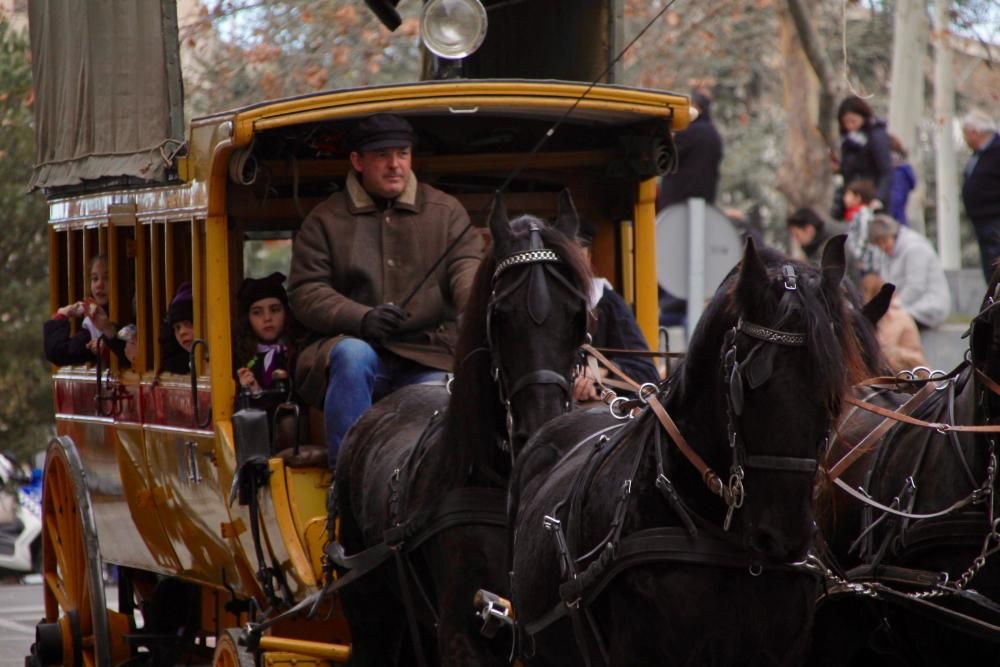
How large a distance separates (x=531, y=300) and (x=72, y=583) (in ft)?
14.0

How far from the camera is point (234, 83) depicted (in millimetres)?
20375

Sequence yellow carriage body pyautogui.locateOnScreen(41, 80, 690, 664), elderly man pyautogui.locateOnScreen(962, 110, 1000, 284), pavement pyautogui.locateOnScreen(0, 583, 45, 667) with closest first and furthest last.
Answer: yellow carriage body pyautogui.locateOnScreen(41, 80, 690, 664) → pavement pyautogui.locateOnScreen(0, 583, 45, 667) → elderly man pyautogui.locateOnScreen(962, 110, 1000, 284)

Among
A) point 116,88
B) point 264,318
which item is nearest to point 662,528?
point 264,318

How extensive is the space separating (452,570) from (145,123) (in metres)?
3.52

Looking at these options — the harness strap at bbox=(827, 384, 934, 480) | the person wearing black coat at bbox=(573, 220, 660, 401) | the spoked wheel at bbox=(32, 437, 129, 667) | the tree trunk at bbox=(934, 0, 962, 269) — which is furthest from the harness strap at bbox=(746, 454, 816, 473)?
the tree trunk at bbox=(934, 0, 962, 269)

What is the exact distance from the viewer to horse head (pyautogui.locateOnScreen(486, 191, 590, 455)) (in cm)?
604

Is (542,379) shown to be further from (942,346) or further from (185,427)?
(942,346)

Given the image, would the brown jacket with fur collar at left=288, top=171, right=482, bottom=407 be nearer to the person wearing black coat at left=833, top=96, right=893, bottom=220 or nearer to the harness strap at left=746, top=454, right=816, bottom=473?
the harness strap at left=746, top=454, right=816, bottom=473

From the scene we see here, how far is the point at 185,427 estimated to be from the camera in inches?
332

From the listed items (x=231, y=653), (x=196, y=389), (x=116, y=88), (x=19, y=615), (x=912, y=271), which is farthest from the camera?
(x=19, y=615)

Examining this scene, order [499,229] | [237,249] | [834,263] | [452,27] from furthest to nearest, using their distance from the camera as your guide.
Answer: [237,249], [452,27], [499,229], [834,263]

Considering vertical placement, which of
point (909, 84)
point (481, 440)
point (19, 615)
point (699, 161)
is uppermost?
point (909, 84)

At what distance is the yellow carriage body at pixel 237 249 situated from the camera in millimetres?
7566

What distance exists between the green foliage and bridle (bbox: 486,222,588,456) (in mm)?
11895
